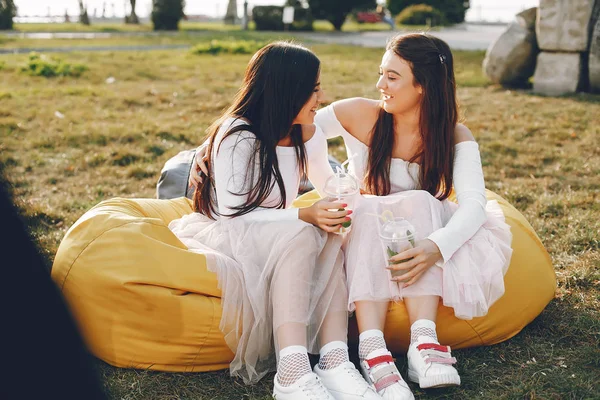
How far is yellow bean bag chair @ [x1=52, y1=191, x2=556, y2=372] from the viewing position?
113 inches

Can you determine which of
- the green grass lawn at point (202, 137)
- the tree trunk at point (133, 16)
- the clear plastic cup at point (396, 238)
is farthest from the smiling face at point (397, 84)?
the tree trunk at point (133, 16)

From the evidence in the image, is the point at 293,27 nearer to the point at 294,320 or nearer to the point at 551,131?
the point at 551,131

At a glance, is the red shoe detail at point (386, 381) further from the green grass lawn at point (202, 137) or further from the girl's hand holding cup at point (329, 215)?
the girl's hand holding cup at point (329, 215)

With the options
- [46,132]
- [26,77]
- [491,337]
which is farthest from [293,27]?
[491,337]

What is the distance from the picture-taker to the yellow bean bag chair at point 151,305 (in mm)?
2871

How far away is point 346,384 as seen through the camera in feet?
8.63

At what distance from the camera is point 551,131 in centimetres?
685

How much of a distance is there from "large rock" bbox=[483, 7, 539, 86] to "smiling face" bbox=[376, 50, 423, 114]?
246 inches

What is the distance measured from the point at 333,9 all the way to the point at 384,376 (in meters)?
22.0

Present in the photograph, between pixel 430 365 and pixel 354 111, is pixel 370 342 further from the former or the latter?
pixel 354 111

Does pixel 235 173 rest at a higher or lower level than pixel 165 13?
higher

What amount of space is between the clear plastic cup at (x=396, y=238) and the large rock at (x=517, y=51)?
682 cm

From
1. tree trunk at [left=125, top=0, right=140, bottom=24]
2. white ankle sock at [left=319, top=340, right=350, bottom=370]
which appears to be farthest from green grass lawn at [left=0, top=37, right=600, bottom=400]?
tree trunk at [left=125, top=0, right=140, bottom=24]

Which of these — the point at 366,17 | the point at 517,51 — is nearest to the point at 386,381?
the point at 517,51
